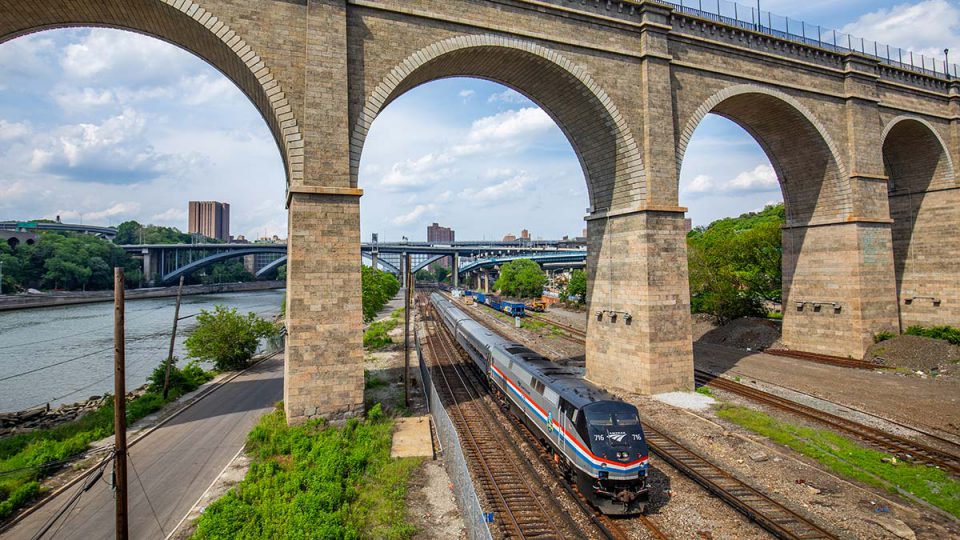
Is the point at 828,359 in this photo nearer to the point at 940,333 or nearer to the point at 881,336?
the point at 881,336

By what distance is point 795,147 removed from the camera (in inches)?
957

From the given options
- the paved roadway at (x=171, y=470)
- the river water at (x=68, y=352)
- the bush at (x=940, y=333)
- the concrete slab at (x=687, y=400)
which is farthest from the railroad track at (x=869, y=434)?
the river water at (x=68, y=352)

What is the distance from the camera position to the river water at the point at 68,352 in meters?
24.5

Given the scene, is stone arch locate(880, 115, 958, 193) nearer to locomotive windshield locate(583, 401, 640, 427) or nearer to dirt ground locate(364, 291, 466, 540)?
locomotive windshield locate(583, 401, 640, 427)

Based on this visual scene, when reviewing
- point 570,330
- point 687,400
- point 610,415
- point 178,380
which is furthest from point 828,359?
point 178,380

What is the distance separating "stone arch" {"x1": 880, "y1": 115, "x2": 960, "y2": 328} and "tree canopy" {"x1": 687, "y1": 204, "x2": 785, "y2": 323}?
699 cm

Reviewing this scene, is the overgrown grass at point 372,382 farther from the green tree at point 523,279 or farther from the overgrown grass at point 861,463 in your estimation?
the green tree at point 523,279

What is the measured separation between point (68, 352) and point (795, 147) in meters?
52.2

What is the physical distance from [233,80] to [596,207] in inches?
622

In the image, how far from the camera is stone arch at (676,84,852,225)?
71.5ft

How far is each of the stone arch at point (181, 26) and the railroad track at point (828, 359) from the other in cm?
2740

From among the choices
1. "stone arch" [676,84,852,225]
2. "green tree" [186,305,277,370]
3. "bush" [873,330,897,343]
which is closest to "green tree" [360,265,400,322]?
"green tree" [186,305,277,370]

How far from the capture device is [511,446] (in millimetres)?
13367

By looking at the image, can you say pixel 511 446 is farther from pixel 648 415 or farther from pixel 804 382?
pixel 804 382
